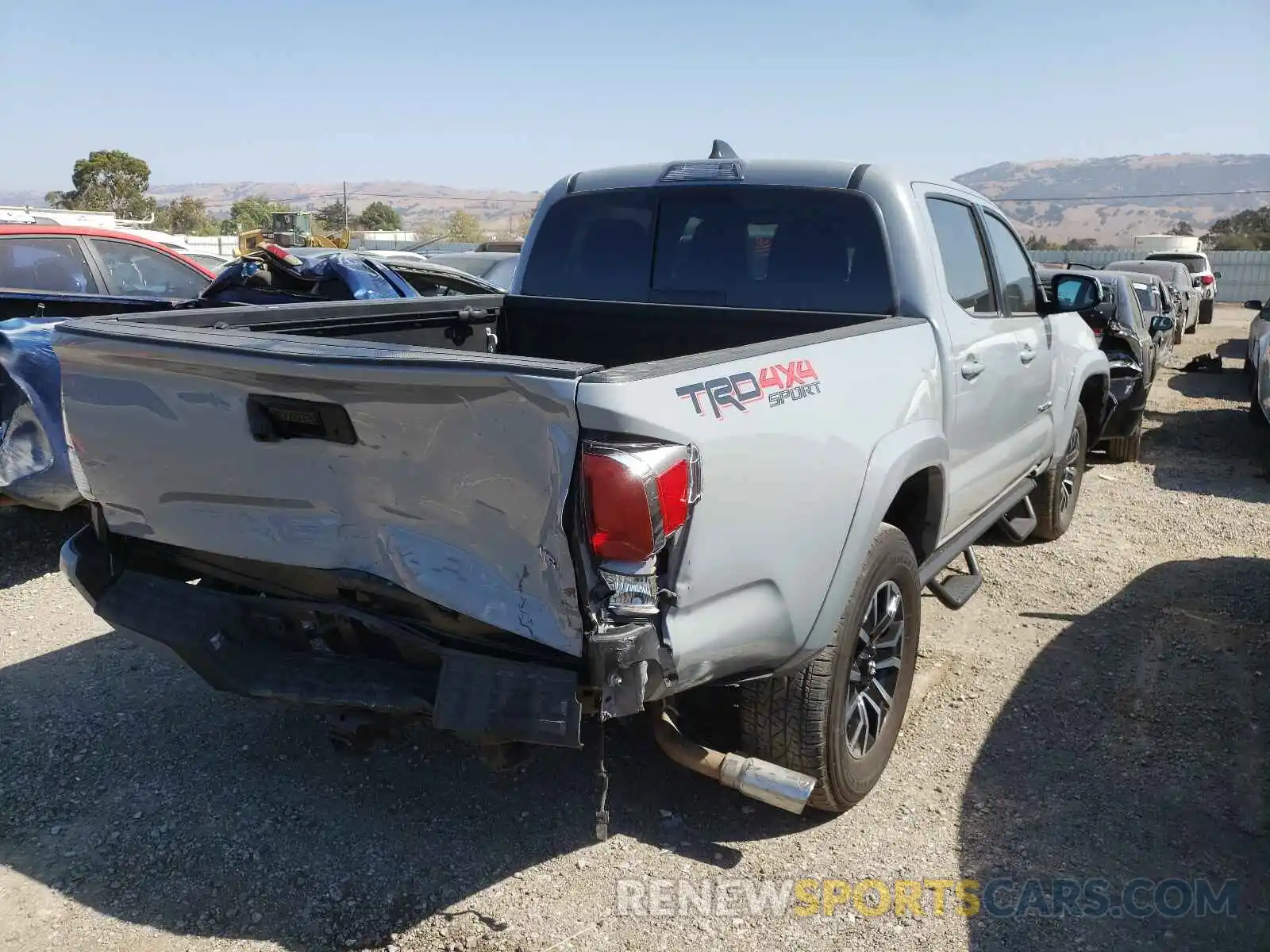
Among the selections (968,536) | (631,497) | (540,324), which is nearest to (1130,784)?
(968,536)

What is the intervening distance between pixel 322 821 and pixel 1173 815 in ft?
9.14

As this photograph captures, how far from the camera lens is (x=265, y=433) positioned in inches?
104

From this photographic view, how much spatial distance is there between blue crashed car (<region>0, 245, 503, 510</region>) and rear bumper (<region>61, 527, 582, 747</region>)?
1.42 metres

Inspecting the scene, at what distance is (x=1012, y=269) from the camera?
4.92m

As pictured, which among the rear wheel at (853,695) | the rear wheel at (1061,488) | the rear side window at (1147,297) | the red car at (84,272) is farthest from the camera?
the rear side window at (1147,297)

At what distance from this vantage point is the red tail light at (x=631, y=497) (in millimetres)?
2188

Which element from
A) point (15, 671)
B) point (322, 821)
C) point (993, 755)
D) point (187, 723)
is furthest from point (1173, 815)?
point (15, 671)

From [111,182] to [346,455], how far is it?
60.6m

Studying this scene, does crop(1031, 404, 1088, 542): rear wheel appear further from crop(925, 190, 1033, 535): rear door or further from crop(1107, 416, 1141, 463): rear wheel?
crop(1107, 416, 1141, 463): rear wheel

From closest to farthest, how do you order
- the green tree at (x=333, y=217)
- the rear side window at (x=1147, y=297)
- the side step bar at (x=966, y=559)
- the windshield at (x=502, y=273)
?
the side step bar at (x=966, y=559) < the windshield at (x=502, y=273) < the rear side window at (x=1147, y=297) < the green tree at (x=333, y=217)

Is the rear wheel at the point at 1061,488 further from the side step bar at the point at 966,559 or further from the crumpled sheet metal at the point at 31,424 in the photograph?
the crumpled sheet metal at the point at 31,424

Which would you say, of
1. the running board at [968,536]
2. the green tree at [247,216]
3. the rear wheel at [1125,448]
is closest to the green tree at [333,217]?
the green tree at [247,216]

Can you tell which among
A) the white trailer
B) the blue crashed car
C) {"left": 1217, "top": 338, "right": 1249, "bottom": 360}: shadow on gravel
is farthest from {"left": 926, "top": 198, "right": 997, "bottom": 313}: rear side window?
the white trailer

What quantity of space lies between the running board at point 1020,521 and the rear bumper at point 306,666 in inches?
139
